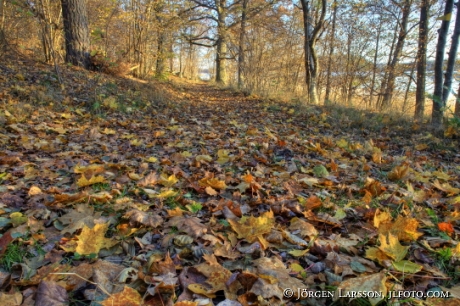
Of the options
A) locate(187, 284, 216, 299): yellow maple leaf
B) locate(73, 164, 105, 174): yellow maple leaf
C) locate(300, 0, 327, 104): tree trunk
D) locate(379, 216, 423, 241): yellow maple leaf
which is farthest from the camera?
locate(300, 0, 327, 104): tree trunk

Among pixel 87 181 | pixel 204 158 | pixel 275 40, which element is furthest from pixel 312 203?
pixel 275 40

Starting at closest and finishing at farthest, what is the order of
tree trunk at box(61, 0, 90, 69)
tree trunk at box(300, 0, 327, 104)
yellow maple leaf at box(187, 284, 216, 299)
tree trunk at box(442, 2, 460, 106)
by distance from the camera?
1. yellow maple leaf at box(187, 284, 216, 299)
2. tree trunk at box(442, 2, 460, 106)
3. tree trunk at box(61, 0, 90, 69)
4. tree trunk at box(300, 0, 327, 104)

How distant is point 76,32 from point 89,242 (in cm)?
793

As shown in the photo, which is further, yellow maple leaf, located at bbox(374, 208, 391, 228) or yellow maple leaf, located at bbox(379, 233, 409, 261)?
yellow maple leaf, located at bbox(374, 208, 391, 228)

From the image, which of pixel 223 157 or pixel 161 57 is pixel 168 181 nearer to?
pixel 223 157

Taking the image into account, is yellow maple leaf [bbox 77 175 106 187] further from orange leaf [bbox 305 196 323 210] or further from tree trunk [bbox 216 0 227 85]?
tree trunk [bbox 216 0 227 85]

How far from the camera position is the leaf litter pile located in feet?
3.71

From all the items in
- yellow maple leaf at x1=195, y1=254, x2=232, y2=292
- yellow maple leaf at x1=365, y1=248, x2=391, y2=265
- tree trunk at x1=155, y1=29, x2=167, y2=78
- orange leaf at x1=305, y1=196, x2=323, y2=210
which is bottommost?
yellow maple leaf at x1=195, y1=254, x2=232, y2=292

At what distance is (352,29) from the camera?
1354cm

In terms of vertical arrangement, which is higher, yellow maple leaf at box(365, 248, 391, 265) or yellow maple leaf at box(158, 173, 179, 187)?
yellow maple leaf at box(158, 173, 179, 187)

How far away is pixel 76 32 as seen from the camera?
751 centimetres

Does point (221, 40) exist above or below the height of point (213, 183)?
Result: above

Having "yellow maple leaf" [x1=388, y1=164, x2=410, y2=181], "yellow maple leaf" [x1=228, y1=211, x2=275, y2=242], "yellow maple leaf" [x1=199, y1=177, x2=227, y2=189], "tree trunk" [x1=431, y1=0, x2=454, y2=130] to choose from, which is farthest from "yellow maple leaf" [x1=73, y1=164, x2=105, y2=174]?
"tree trunk" [x1=431, y1=0, x2=454, y2=130]

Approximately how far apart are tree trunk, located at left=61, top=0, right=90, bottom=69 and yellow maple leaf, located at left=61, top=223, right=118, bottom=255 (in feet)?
25.5
